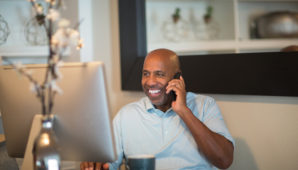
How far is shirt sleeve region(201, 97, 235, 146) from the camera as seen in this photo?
154 centimetres

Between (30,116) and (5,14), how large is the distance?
1.72 meters

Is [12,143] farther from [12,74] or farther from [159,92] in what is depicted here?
[159,92]

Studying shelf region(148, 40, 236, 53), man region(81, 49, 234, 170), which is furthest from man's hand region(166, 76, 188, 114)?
shelf region(148, 40, 236, 53)

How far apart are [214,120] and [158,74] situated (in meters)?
0.38

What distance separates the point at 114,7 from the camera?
8.05 feet

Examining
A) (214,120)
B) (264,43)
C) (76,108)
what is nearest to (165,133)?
(214,120)

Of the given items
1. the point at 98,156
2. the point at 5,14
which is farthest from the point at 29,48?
the point at 98,156

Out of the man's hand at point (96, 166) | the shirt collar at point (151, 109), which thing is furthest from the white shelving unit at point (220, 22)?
the man's hand at point (96, 166)

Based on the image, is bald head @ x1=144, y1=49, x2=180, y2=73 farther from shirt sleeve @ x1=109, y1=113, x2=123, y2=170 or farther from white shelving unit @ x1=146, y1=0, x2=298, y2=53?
white shelving unit @ x1=146, y1=0, x2=298, y2=53

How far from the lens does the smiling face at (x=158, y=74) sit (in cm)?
169

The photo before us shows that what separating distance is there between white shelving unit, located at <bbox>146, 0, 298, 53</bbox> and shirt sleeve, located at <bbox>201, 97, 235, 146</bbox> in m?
0.50

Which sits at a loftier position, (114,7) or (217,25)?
(114,7)

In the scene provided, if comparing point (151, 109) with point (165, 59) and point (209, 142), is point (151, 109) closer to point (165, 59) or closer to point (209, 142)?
point (165, 59)

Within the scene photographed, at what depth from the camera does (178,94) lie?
5.21 ft
